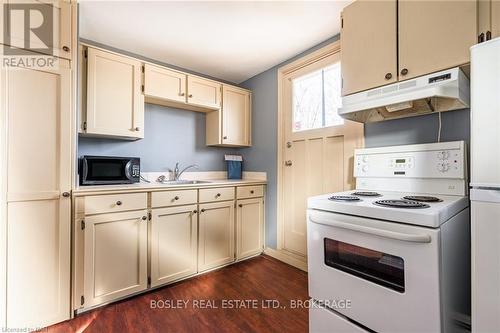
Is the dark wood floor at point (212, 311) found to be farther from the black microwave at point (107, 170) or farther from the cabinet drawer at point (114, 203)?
the black microwave at point (107, 170)

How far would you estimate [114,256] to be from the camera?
1808mm

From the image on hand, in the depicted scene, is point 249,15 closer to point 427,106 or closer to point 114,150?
point 427,106

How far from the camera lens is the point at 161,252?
80.1 inches

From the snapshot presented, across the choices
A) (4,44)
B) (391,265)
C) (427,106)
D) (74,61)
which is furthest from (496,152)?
(4,44)

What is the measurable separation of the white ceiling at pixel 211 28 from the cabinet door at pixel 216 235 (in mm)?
1570

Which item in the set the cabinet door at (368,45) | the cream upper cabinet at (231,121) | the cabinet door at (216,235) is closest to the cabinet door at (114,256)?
the cabinet door at (216,235)

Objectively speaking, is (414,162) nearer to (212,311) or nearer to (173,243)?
(212,311)

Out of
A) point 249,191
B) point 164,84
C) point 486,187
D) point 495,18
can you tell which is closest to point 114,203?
point 164,84

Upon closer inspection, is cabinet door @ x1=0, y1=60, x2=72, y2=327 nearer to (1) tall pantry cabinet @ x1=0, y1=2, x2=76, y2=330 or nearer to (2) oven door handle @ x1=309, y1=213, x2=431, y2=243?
(1) tall pantry cabinet @ x1=0, y1=2, x2=76, y2=330

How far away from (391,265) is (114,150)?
7.98ft

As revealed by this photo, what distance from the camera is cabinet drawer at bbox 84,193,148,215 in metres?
1.71

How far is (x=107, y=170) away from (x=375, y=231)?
2066 mm

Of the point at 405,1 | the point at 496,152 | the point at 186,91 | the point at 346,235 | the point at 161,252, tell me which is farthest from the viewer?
the point at 186,91

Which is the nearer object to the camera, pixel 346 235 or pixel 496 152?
pixel 496 152
